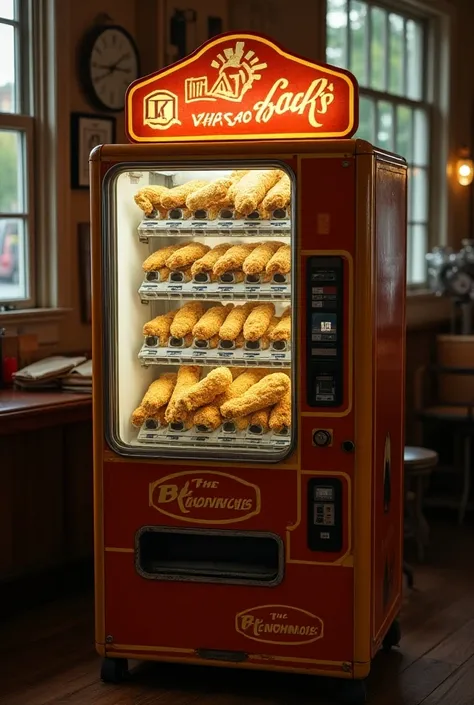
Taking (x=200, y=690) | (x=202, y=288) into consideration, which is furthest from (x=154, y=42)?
(x=200, y=690)

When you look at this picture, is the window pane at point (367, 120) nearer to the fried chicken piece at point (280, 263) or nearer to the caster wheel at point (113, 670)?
the fried chicken piece at point (280, 263)

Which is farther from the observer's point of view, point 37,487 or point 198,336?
point 37,487

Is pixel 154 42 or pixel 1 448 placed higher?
pixel 154 42

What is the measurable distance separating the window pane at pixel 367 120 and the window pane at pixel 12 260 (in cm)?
274

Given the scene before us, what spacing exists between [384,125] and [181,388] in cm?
376

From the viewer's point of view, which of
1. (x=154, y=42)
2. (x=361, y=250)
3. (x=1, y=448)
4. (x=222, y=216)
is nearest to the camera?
(x=361, y=250)

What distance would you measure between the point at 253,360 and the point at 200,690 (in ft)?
3.67

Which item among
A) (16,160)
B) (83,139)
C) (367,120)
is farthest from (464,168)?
(16,160)

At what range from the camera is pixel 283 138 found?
358cm

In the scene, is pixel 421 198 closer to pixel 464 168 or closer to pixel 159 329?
pixel 464 168

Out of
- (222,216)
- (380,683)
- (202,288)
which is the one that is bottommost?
(380,683)

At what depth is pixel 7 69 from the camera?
470 cm

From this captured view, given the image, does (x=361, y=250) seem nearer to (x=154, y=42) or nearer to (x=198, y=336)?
(x=198, y=336)

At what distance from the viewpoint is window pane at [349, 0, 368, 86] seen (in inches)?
264
